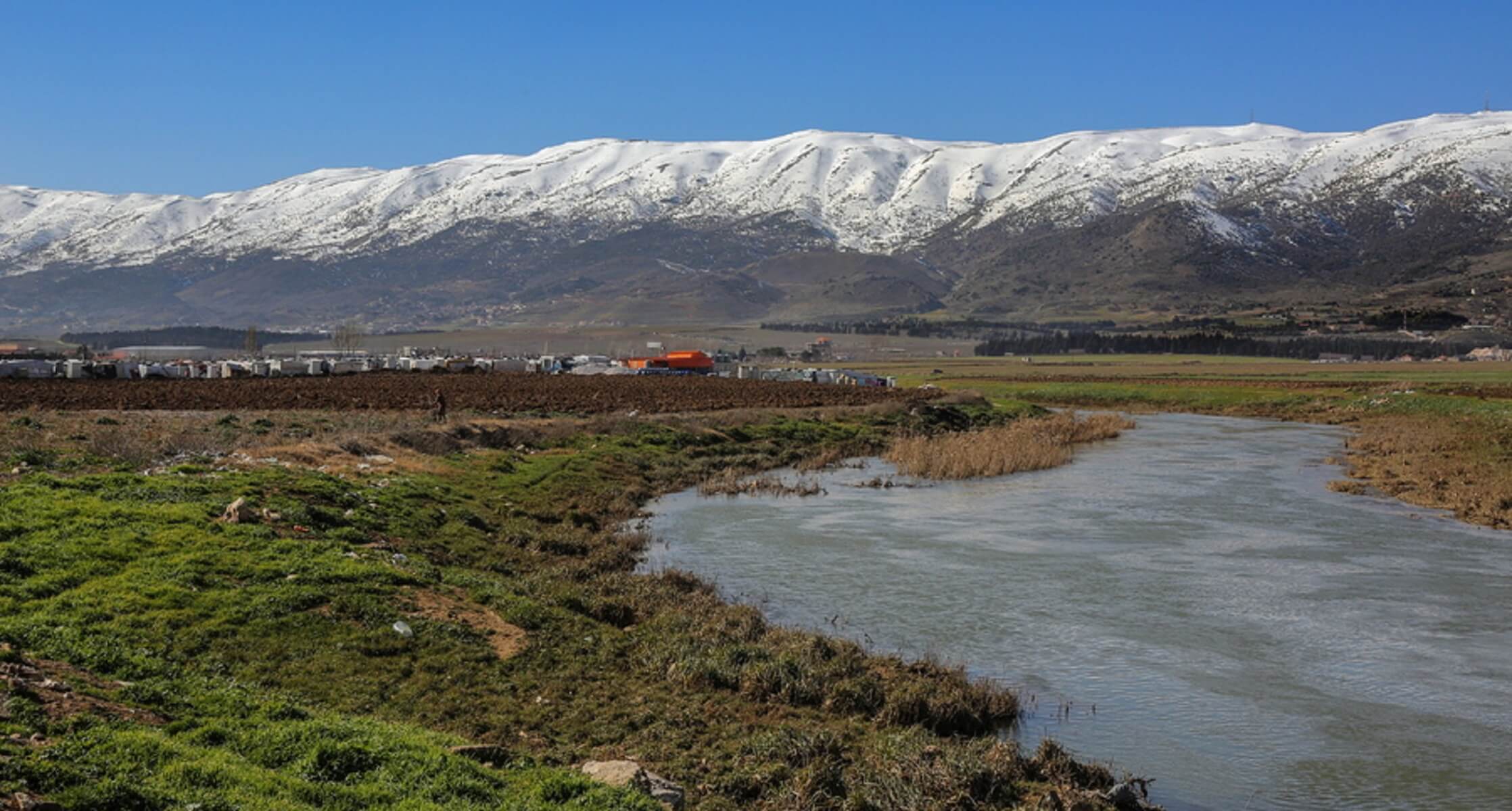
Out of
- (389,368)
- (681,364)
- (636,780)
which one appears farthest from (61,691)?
(681,364)

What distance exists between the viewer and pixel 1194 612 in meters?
23.0

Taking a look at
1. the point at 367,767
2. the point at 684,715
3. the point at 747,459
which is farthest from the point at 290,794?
the point at 747,459

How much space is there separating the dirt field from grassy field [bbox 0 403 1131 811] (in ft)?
92.9

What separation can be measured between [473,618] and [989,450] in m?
33.9

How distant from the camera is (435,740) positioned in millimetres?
12367

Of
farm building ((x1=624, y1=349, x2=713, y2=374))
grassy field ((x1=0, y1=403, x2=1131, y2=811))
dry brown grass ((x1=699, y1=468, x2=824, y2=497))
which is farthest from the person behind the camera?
farm building ((x1=624, y1=349, x2=713, y2=374))

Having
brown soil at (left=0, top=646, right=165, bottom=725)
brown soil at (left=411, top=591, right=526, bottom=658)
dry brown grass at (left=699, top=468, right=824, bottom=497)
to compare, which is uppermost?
brown soil at (left=0, top=646, right=165, bottom=725)

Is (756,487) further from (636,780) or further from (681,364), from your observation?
(681,364)

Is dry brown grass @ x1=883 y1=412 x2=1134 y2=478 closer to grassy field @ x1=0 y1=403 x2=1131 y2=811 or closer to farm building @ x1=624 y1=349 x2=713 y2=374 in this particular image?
grassy field @ x1=0 y1=403 x2=1131 y2=811

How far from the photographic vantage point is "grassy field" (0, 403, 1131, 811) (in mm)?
10859

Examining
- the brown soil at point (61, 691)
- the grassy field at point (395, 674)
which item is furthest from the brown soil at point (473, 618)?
the brown soil at point (61, 691)

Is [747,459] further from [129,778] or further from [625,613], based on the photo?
[129,778]

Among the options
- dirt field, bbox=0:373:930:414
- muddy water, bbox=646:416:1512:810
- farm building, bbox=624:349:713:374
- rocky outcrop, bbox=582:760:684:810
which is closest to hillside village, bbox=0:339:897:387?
farm building, bbox=624:349:713:374

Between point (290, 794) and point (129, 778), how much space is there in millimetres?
1221
